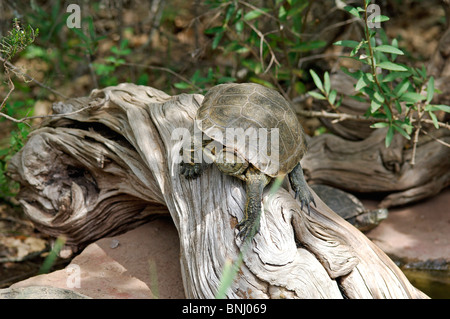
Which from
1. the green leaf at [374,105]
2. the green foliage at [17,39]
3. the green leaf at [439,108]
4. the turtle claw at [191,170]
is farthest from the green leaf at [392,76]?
the green foliage at [17,39]

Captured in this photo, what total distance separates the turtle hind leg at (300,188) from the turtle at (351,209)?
134 centimetres

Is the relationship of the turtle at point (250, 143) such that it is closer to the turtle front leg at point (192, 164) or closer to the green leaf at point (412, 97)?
the turtle front leg at point (192, 164)

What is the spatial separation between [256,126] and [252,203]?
0.52 metres

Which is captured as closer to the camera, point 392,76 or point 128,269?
point 128,269

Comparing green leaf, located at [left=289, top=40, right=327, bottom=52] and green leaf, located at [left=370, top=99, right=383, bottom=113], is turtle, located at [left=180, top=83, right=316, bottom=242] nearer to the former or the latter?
green leaf, located at [left=370, top=99, right=383, bottom=113]

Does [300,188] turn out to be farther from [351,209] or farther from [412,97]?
[351,209]

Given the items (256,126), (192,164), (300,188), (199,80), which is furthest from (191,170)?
(199,80)

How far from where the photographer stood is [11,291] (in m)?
2.84

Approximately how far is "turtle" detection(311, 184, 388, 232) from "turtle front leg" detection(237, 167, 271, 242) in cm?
177

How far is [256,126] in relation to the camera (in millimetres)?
3020

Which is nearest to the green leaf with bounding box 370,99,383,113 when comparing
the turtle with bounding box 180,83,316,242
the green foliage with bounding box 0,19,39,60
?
the turtle with bounding box 180,83,316,242

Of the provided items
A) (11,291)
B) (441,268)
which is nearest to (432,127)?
(441,268)

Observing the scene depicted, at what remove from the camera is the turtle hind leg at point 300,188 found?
3183 millimetres
